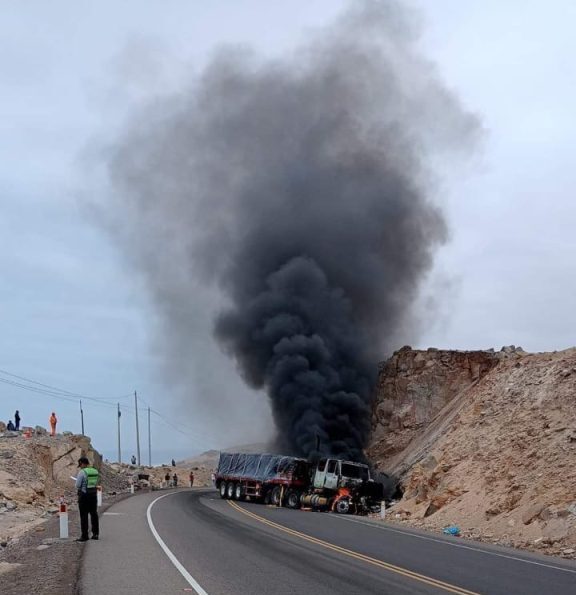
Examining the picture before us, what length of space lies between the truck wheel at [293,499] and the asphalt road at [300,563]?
457 inches

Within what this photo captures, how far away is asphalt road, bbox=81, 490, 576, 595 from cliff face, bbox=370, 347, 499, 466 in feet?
73.6

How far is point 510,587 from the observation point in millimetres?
11531

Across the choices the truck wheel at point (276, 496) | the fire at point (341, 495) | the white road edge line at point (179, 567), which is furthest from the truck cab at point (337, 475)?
the white road edge line at point (179, 567)

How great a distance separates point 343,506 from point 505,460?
721 cm

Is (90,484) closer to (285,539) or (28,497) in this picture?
(285,539)

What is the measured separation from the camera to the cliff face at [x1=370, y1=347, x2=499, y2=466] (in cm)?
4341

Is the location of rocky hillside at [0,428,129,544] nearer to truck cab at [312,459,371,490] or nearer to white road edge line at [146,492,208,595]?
white road edge line at [146,492,208,595]

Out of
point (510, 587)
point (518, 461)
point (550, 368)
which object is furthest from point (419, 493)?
point (510, 587)

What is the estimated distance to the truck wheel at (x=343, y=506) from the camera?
30684mm

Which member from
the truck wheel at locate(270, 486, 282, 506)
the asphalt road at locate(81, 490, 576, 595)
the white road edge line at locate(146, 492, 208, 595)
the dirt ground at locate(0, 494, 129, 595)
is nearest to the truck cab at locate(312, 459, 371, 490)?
the truck wheel at locate(270, 486, 282, 506)

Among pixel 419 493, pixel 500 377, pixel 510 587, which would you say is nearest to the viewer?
pixel 510 587

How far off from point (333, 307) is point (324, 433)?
9024mm

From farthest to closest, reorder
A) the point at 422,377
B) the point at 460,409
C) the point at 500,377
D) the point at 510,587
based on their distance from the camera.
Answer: the point at 422,377 < the point at 460,409 < the point at 500,377 < the point at 510,587

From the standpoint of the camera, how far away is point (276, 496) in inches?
1346
